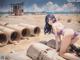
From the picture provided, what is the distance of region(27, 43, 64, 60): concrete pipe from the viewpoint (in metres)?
2.19

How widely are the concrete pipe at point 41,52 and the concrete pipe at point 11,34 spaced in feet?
0.77

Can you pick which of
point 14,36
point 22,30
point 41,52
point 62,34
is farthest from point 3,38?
point 62,34

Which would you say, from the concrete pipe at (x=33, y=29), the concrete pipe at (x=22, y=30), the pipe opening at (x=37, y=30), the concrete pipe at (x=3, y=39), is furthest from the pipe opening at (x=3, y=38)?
the pipe opening at (x=37, y=30)

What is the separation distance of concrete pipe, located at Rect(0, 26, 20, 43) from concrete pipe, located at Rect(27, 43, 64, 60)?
0.77ft

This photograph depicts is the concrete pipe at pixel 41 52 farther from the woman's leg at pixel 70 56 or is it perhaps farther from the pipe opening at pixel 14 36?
the pipe opening at pixel 14 36

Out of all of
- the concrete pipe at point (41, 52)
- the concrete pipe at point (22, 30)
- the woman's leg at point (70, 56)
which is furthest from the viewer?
the concrete pipe at point (22, 30)

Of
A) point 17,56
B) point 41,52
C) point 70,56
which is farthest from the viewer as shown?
point 17,56

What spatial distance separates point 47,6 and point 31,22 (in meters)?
0.26

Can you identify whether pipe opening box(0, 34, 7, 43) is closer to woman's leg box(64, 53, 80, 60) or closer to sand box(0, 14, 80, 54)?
A: sand box(0, 14, 80, 54)

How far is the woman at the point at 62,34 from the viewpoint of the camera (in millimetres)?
Result: 2123

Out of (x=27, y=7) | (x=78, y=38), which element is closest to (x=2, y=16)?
(x=27, y=7)

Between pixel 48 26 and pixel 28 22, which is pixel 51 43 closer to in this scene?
pixel 48 26

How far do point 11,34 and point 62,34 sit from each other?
0.63m

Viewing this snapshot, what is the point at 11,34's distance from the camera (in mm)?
2506
